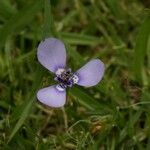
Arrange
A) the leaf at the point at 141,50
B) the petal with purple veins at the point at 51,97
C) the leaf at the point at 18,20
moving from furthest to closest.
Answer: the leaf at the point at 18,20
the leaf at the point at 141,50
the petal with purple veins at the point at 51,97

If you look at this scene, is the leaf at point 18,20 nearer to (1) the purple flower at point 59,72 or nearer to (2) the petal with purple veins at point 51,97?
(1) the purple flower at point 59,72

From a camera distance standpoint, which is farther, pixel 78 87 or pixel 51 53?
pixel 78 87

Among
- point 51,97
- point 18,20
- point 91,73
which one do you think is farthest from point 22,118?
point 18,20

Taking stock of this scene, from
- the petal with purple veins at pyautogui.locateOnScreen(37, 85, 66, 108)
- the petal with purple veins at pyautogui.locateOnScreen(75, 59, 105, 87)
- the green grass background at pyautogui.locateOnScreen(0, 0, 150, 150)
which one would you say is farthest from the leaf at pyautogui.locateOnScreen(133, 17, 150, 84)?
the petal with purple veins at pyautogui.locateOnScreen(37, 85, 66, 108)

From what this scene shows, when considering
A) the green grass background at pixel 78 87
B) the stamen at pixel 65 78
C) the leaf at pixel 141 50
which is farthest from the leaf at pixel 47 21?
the leaf at pixel 141 50

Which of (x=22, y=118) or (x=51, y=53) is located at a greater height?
(x=51, y=53)

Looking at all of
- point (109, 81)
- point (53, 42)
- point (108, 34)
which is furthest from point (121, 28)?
point (53, 42)

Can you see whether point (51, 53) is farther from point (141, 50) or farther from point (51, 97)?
point (141, 50)
